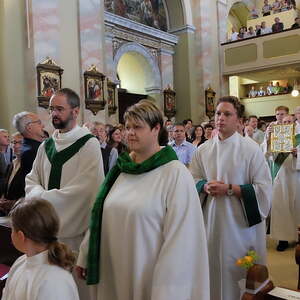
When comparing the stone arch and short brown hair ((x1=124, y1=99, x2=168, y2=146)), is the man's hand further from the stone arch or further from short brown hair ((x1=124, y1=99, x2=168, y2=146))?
the stone arch

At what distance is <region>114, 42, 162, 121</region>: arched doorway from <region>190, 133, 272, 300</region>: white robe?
10286 mm

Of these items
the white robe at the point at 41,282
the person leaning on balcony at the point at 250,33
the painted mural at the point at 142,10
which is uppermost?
the painted mural at the point at 142,10

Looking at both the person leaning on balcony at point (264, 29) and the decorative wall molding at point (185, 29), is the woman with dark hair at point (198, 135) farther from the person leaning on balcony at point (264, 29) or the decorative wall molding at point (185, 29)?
the person leaning on balcony at point (264, 29)

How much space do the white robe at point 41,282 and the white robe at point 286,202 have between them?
4589 mm

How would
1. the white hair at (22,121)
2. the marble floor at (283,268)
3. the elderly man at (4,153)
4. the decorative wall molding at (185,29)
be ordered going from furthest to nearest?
the decorative wall molding at (185,29), the elderly man at (4,153), the marble floor at (283,268), the white hair at (22,121)

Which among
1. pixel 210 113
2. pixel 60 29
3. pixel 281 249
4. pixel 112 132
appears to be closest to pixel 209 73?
pixel 210 113

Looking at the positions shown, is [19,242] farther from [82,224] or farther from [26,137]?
[26,137]

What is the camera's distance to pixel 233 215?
123 inches

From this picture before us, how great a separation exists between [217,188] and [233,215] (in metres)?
0.27

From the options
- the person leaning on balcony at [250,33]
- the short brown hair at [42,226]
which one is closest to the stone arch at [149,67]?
the person leaning on balcony at [250,33]

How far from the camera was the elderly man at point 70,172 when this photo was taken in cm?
301

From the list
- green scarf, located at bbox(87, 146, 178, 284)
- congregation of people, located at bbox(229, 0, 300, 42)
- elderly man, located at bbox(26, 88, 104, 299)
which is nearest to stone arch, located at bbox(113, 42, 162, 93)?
congregation of people, located at bbox(229, 0, 300, 42)

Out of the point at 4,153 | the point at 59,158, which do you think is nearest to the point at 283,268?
the point at 59,158

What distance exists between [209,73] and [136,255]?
13.3m
